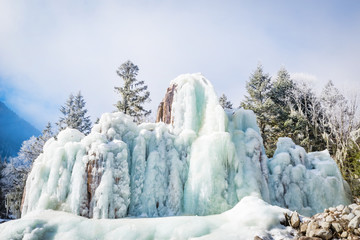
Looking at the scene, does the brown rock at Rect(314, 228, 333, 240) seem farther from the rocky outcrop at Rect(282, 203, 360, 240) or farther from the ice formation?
the ice formation

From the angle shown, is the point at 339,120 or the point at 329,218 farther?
the point at 339,120

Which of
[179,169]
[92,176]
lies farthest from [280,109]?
[92,176]

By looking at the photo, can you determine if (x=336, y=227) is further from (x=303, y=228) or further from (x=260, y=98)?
(x=260, y=98)

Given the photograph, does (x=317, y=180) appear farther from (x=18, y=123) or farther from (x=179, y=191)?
(x=18, y=123)

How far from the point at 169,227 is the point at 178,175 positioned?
12.0 feet

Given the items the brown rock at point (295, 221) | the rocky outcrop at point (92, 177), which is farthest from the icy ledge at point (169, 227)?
the rocky outcrop at point (92, 177)

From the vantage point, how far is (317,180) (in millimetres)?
10539

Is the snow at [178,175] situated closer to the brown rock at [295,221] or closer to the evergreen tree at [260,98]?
the brown rock at [295,221]

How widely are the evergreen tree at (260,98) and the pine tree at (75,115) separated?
16378 mm

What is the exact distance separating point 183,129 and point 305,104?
17916 millimetres

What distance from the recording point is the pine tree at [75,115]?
23938mm

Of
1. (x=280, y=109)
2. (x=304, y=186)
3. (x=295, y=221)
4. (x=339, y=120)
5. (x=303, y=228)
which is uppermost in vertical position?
(x=280, y=109)

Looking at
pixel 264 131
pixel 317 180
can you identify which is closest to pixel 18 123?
pixel 264 131

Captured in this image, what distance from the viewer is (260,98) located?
24062 millimetres
